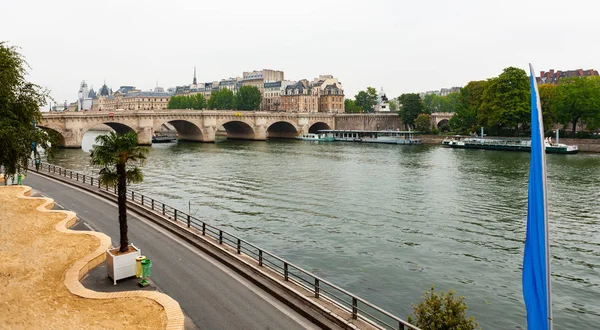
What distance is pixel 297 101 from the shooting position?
191 metres

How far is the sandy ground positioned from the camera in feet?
43.6

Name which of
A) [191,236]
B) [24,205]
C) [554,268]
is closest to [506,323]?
[554,268]

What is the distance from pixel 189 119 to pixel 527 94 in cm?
7312

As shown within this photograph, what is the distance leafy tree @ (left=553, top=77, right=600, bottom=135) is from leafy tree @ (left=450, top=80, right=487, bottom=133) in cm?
1850

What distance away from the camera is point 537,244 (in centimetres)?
783

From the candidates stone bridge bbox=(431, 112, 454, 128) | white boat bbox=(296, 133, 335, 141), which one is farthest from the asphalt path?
stone bridge bbox=(431, 112, 454, 128)

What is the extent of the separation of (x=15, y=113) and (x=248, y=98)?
151979 mm

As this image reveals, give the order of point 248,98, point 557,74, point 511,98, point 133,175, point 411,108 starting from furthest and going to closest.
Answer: point 248,98
point 557,74
point 411,108
point 511,98
point 133,175

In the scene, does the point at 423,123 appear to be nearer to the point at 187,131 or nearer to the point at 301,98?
the point at 187,131

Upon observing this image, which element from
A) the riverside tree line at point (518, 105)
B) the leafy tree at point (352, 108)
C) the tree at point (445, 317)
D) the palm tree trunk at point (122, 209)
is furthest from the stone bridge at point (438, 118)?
the tree at point (445, 317)

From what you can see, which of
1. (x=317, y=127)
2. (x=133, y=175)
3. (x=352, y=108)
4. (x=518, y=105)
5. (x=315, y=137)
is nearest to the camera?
(x=133, y=175)

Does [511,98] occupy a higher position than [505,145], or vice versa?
[511,98]

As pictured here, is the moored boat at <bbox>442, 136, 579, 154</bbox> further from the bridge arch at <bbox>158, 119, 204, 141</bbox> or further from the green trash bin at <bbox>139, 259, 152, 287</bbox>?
the green trash bin at <bbox>139, 259, 152, 287</bbox>

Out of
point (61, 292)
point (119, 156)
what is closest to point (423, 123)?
point (119, 156)
